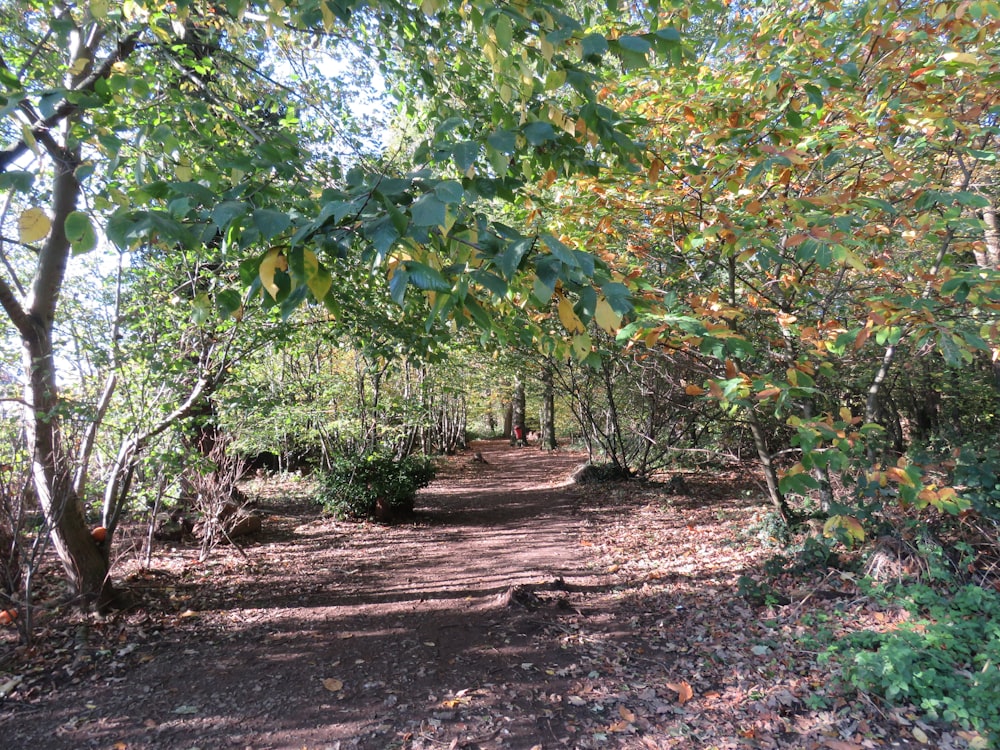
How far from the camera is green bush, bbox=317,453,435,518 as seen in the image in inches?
323

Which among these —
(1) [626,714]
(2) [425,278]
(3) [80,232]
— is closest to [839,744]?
(1) [626,714]

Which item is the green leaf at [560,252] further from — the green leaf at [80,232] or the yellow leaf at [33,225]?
the yellow leaf at [33,225]

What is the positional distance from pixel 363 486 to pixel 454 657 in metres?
4.72

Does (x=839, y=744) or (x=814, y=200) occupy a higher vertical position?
(x=814, y=200)

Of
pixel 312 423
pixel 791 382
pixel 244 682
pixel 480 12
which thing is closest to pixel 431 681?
pixel 244 682

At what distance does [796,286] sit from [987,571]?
244 centimetres

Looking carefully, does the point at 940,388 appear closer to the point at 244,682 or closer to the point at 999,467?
the point at 999,467

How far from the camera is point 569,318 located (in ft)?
5.66

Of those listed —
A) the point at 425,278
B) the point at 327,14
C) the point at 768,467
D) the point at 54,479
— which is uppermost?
the point at 327,14

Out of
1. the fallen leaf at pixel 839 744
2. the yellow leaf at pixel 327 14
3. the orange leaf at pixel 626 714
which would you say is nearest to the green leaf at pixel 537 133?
the yellow leaf at pixel 327 14

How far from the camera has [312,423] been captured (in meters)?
8.05

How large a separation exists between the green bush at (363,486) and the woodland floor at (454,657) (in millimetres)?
1504

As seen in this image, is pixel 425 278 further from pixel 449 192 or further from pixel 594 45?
pixel 594 45

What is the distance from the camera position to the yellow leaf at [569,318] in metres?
1.67
